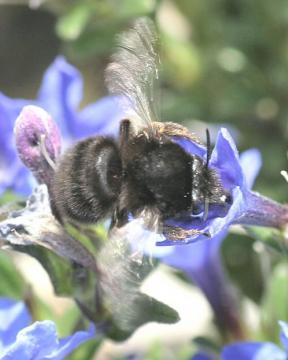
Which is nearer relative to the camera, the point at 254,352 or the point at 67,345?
the point at 67,345

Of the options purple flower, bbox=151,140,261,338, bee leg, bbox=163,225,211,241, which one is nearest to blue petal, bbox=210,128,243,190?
bee leg, bbox=163,225,211,241

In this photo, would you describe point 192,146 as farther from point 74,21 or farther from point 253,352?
point 74,21

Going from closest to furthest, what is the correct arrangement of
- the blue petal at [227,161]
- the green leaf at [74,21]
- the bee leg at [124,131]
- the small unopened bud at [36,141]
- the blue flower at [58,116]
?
1. the blue petal at [227,161]
2. the bee leg at [124,131]
3. the small unopened bud at [36,141]
4. the blue flower at [58,116]
5. the green leaf at [74,21]

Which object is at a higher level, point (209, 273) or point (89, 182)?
point (89, 182)

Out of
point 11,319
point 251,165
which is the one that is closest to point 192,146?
point 251,165

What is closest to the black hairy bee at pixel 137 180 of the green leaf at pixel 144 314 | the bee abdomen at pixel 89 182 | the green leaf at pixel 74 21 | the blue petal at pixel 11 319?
the bee abdomen at pixel 89 182

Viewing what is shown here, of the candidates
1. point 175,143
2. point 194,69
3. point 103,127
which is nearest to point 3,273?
point 103,127

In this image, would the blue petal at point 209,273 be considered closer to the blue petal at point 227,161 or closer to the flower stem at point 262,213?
the flower stem at point 262,213

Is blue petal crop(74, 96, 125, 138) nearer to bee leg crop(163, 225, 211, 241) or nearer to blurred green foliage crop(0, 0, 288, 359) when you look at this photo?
blurred green foliage crop(0, 0, 288, 359)

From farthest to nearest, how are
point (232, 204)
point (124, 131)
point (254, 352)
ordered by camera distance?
point (254, 352)
point (124, 131)
point (232, 204)
